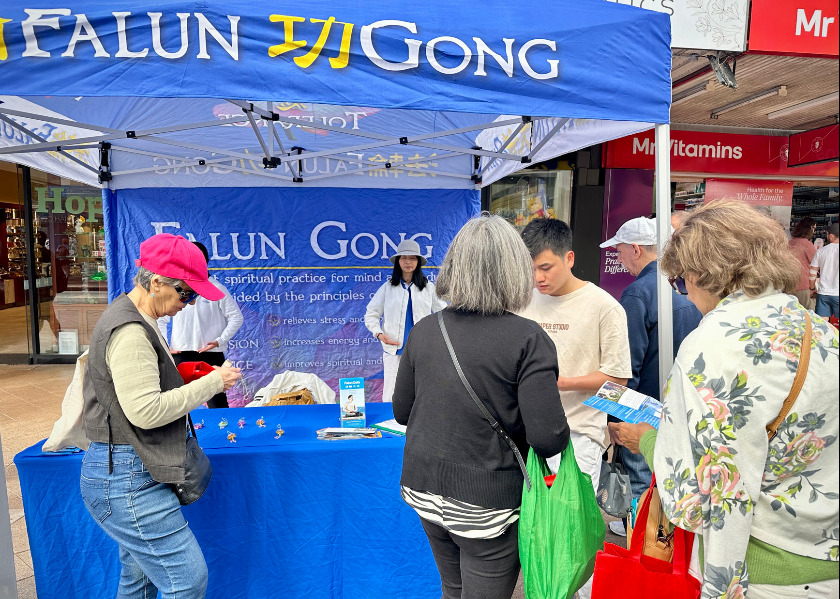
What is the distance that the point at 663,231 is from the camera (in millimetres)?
2186

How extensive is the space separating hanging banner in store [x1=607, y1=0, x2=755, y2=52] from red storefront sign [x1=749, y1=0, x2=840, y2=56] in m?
0.10

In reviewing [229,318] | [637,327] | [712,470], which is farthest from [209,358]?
[712,470]

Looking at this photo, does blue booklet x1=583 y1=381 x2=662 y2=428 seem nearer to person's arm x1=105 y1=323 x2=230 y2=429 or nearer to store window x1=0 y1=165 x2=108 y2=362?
person's arm x1=105 y1=323 x2=230 y2=429

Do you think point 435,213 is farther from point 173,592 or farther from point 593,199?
point 173,592

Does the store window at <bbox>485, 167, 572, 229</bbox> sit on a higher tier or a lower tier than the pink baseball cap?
higher

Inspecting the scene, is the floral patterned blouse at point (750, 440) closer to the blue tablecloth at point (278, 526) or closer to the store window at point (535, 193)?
the blue tablecloth at point (278, 526)

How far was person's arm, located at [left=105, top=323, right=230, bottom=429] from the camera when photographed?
1.61 m

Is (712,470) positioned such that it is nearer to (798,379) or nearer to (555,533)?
(798,379)

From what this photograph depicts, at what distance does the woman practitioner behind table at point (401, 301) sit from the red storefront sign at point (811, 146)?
5.22 metres

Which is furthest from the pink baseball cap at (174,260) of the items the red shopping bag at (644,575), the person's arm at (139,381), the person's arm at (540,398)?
the red shopping bag at (644,575)

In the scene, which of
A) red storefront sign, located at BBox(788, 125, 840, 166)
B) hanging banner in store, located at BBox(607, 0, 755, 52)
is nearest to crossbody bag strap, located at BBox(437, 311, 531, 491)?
hanging banner in store, located at BBox(607, 0, 755, 52)

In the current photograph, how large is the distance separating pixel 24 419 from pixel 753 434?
604 cm

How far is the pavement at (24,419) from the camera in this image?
9.49 feet

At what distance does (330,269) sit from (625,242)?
9.36 ft
